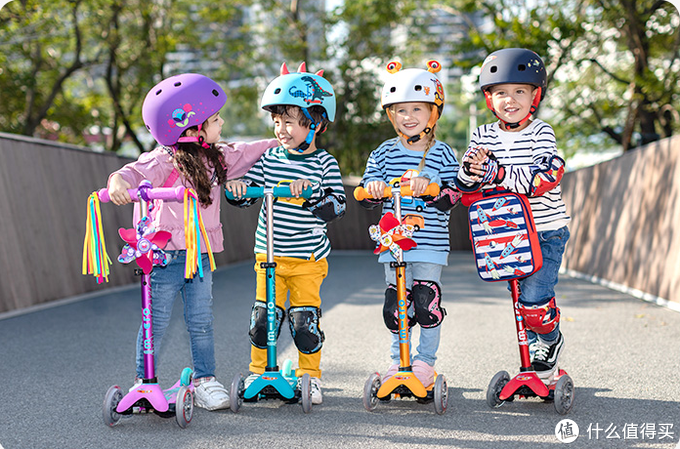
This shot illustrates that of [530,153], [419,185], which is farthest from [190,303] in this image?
[530,153]

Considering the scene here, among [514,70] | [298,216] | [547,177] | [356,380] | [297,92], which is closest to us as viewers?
[547,177]

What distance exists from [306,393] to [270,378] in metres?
0.22

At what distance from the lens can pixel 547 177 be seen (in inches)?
136

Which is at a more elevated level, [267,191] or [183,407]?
[267,191]

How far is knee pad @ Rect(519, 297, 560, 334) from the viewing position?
3648 millimetres

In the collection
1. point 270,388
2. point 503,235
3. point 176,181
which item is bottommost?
point 270,388

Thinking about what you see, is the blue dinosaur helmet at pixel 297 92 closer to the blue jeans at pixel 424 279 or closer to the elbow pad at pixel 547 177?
the blue jeans at pixel 424 279

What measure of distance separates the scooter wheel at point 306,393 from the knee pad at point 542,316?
1235 millimetres

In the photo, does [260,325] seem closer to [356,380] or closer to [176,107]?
[356,380]

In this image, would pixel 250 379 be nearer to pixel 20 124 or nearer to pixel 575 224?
pixel 575 224

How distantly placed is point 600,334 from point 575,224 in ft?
20.0

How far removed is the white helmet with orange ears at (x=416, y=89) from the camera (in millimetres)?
3744

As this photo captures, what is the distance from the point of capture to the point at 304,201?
3842 mm

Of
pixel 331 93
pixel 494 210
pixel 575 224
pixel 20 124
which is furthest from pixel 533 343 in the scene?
pixel 20 124
